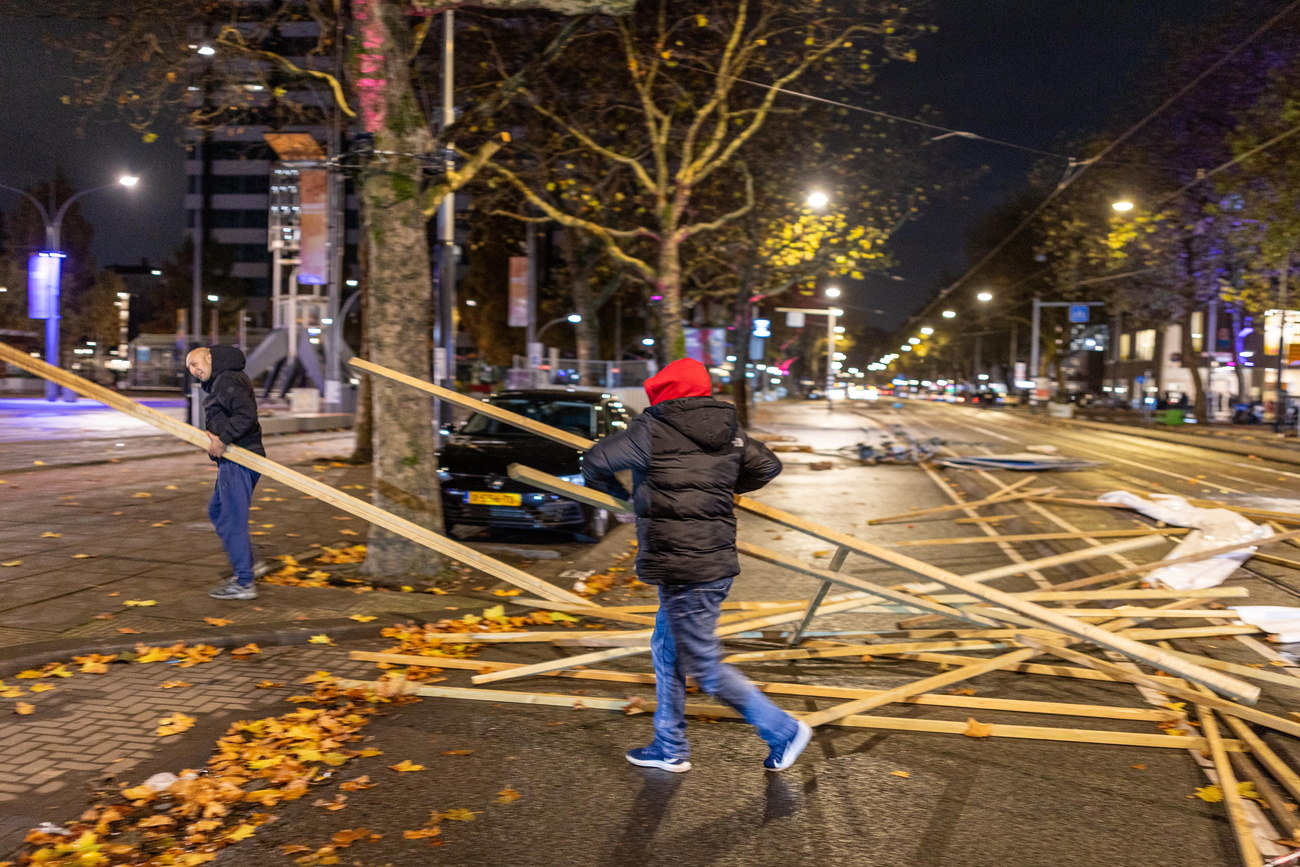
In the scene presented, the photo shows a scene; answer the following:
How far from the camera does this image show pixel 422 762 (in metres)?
4.75

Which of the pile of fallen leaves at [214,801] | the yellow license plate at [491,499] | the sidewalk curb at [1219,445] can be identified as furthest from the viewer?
the sidewalk curb at [1219,445]

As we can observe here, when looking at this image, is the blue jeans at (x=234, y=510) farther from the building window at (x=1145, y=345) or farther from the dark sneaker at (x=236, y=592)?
the building window at (x=1145, y=345)

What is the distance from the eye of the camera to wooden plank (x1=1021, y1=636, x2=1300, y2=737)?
507cm

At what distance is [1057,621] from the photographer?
5012 millimetres

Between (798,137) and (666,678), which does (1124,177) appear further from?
(666,678)

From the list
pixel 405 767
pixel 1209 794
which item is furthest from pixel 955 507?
pixel 405 767

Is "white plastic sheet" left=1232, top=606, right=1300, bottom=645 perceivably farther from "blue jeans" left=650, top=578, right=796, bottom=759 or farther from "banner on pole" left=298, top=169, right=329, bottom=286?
"banner on pole" left=298, top=169, right=329, bottom=286

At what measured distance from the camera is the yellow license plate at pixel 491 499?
34.6ft

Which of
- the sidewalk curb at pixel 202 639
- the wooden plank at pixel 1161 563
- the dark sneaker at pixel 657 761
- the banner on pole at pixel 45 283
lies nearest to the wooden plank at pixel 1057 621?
the dark sneaker at pixel 657 761

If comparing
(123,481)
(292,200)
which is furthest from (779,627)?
(292,200)

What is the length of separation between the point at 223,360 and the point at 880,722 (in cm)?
516

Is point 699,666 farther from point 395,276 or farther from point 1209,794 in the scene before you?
point 395,276

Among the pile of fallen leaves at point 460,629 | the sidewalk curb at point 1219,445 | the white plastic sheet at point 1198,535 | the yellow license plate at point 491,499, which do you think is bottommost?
the sidewalk curb at point 1219,445

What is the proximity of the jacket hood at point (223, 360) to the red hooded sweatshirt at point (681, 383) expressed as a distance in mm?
4273
